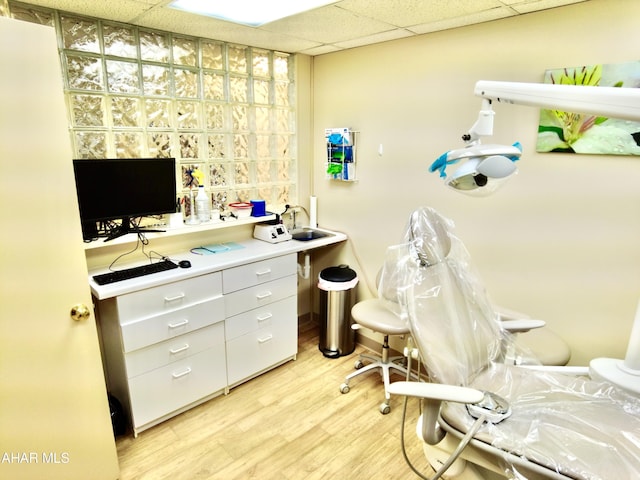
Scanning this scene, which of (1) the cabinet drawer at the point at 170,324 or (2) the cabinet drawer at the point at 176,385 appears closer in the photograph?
(1) the cabinet drawer at the point at 170,324

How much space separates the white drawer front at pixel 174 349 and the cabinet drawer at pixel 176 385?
0.10 feet

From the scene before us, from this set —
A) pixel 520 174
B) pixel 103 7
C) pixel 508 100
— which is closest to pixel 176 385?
pixel 103 7

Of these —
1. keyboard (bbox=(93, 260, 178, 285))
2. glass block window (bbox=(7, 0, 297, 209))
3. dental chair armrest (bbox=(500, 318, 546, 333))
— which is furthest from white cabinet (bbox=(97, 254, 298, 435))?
dental chair armrest (bbox=(500, 318, 546, 333))

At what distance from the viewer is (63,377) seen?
1.60m

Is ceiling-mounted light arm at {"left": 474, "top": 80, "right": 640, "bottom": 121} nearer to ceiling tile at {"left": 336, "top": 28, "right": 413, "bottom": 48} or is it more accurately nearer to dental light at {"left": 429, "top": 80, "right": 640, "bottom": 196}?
dental light at {"left": 429, "top": 80, "right": 640, "bottom": 196}

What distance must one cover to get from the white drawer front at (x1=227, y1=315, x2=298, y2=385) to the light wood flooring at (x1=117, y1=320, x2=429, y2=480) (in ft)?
0.40

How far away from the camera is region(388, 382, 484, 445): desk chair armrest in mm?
1264

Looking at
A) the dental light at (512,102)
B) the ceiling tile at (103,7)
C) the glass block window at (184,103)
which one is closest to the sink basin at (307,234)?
the glass block window at (184,103)

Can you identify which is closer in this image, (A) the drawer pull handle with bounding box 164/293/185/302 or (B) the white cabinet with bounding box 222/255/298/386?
(A) the drawer pull handle with bounding box 164/293/185/302

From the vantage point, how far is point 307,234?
3145 millimetres

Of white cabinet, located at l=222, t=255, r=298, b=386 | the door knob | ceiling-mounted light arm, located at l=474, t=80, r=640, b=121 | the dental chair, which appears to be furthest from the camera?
white cabinet, located at l=222, t=255, r=298, b=386

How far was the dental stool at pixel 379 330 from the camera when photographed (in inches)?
92.1

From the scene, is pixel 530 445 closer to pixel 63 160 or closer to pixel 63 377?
pixel 63 377

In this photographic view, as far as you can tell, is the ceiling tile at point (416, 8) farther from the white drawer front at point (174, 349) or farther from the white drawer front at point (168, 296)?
the white drawer front at point (174, 349)
